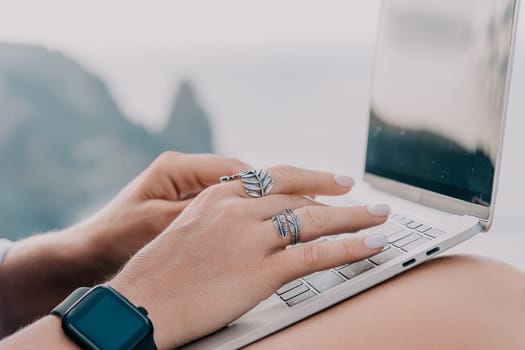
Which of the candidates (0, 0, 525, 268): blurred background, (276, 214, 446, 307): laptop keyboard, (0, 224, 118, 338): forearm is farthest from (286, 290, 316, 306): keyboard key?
(0, 0, 525, 268): blurred background

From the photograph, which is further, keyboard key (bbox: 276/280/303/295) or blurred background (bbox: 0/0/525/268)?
blurred background (bbox: 0/0/525/268)

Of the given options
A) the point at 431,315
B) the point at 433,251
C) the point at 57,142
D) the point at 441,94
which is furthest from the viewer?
the point at 57,142

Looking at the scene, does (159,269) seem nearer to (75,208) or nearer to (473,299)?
(473,299)

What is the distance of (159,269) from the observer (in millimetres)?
536

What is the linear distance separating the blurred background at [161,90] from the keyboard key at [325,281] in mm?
658

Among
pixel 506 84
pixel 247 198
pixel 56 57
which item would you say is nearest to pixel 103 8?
pixel 56 57

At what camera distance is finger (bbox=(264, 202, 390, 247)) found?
57cm

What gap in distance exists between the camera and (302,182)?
639 millimetres

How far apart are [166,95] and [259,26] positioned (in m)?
0.27

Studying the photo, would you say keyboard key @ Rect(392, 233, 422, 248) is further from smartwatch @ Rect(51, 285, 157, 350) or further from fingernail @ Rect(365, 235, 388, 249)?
smartwatch @ Rect(51, 285, 157, 350)

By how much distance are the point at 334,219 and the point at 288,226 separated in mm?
50

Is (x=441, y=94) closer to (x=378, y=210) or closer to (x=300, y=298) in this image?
(x=378, y=210)

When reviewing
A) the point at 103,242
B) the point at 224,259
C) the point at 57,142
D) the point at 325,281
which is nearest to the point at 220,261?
the point at 224,259

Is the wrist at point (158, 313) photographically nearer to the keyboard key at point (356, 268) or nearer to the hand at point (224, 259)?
the hand at point (224, 259)
